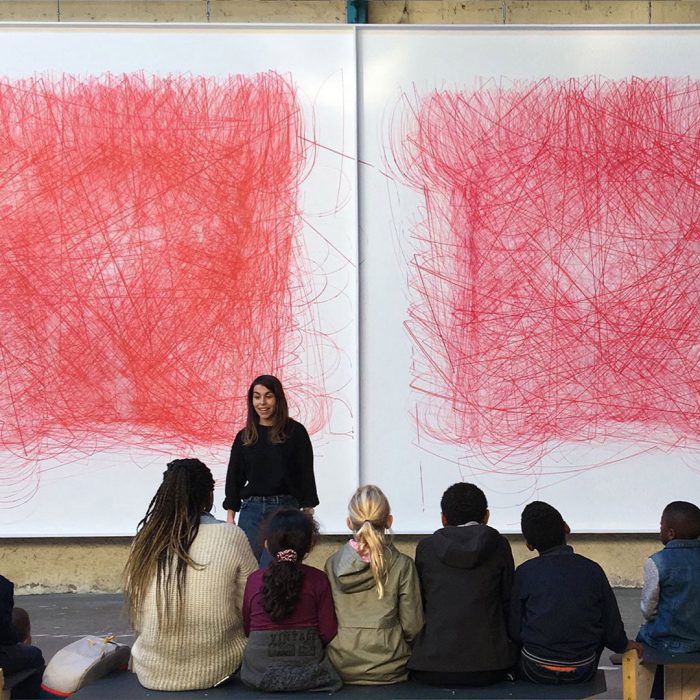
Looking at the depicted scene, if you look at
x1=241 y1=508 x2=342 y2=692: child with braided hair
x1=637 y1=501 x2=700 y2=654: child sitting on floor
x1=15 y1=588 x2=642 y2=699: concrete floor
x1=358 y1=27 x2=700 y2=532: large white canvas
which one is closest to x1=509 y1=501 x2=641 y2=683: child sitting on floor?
x1=637 y1=501 x2=700 y2=654: child sitting on floor

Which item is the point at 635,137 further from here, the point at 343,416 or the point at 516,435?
the point at 343,416

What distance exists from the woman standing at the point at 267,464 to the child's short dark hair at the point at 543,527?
4.60 feet

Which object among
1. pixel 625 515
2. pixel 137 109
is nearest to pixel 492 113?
pixel 137 109

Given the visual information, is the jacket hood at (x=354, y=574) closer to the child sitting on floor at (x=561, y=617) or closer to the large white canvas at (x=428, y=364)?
the child sitting on floor at (x=561, y=617)

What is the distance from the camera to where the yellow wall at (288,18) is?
6.33 metres

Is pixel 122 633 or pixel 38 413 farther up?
pixel 38 413

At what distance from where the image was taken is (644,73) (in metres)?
6.30

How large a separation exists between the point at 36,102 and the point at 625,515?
4099 mm

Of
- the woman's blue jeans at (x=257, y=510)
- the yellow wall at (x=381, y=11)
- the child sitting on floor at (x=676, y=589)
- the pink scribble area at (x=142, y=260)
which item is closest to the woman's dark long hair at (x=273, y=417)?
the woman's blue jeans at (x=257, y=510)

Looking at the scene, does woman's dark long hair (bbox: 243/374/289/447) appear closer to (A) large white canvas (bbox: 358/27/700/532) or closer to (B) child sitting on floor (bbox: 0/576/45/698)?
(A) large white canvas (bbox: 358/27/700/532)

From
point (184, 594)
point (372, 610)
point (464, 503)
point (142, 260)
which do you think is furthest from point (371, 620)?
point (142, 260)

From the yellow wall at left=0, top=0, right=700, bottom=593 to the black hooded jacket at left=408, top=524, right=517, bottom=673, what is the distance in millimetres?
2654

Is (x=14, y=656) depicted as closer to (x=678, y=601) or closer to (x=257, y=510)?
(x=257, y=510)

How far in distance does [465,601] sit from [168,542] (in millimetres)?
1001
